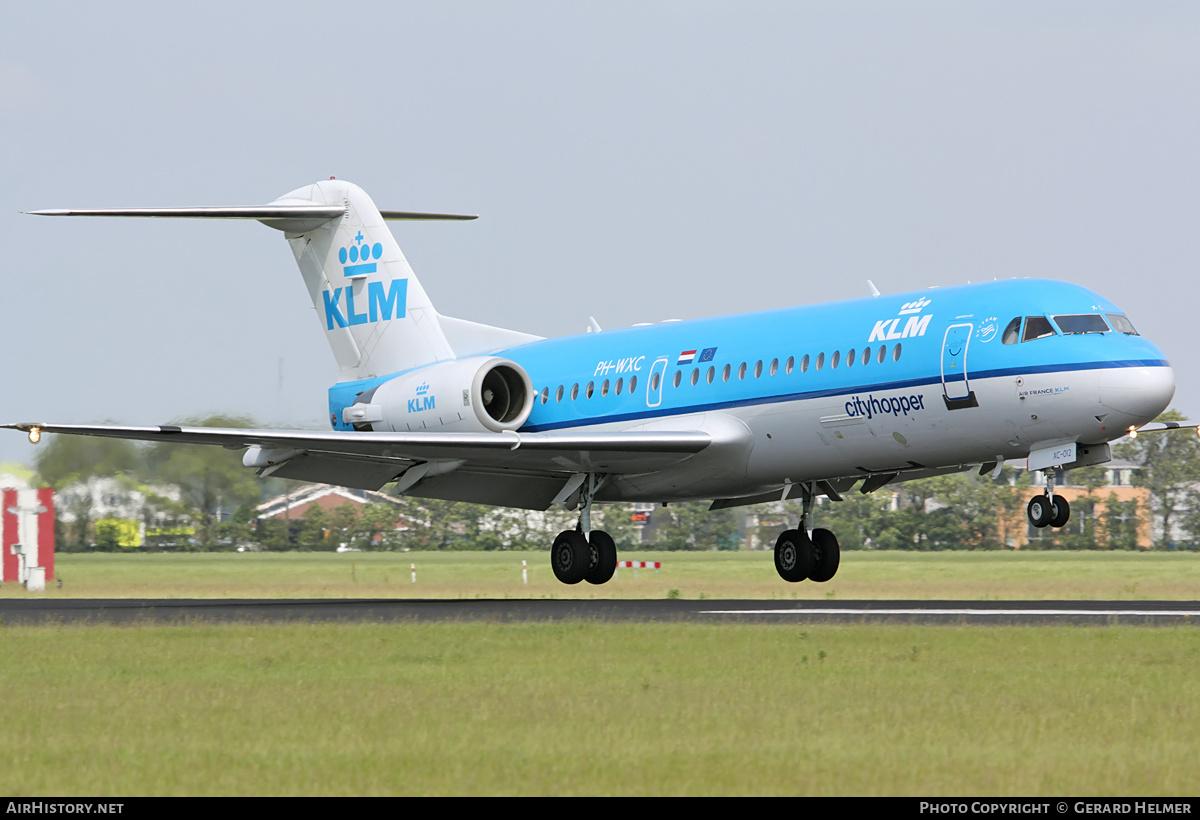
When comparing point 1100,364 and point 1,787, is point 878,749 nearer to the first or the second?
point 1,787

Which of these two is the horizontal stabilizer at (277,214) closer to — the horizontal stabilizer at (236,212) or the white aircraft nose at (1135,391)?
the horizontal stabilizer at (236,212)

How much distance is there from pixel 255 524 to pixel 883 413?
75.0ft

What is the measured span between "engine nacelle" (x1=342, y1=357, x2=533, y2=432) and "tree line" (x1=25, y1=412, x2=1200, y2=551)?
267 inches

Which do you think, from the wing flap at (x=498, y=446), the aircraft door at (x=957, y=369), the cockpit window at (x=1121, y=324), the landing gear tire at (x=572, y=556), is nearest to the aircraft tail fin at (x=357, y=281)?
the wing flap at (x=498, y=446)

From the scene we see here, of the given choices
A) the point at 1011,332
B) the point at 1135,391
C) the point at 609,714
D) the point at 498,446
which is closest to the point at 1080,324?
the point at 1011,332

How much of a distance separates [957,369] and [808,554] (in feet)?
20.3

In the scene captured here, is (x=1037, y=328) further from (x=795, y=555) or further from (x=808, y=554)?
(x=795, y=555)

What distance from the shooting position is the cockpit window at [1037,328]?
2214cm

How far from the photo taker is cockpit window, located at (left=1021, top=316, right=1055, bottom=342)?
22.1 m

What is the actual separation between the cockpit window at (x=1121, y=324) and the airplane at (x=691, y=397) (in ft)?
0.11

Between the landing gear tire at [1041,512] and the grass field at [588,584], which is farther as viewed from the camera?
the grass field at [588,584]

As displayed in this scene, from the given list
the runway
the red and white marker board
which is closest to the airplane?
the runway

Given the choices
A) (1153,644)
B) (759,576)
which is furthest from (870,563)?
(1153,644)

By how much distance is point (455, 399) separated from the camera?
27.6 m
